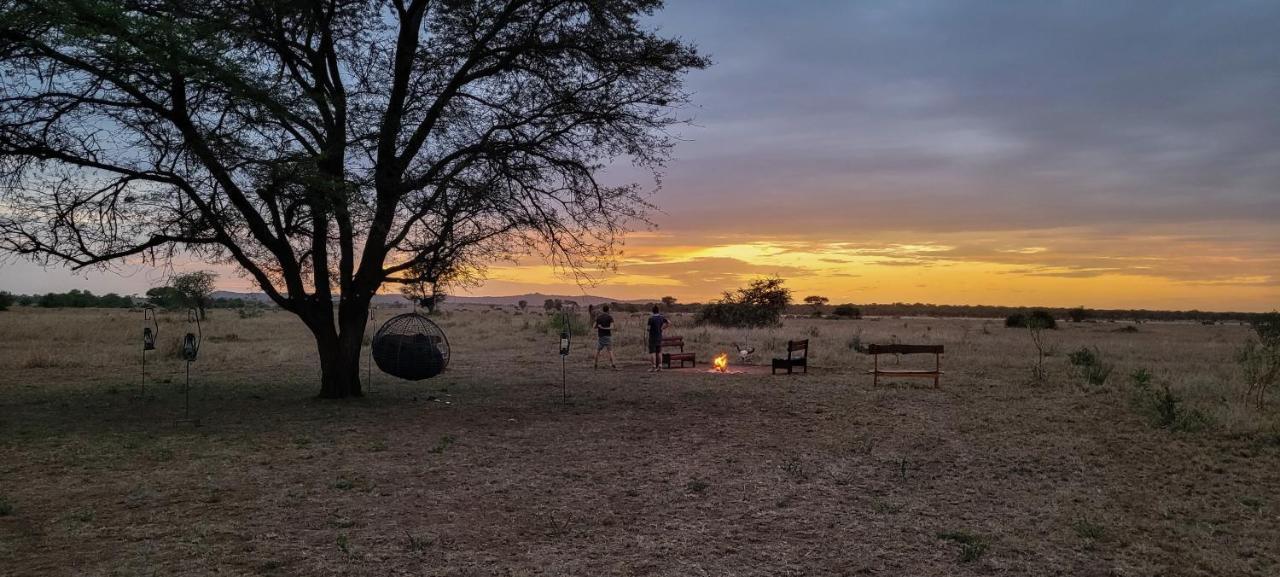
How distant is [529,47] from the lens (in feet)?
48.3

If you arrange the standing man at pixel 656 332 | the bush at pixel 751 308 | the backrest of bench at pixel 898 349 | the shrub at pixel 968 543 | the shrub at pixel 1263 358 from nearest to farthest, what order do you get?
the shrub at pixel 968 543 < the shrub at pixel 1263 358 < the backrest of bench at pixel 898 349 < the standing man at pixel 656 332 < the bush at pixel 751 308

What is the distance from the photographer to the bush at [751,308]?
4700 cm

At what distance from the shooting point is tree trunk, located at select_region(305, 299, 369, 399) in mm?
15070

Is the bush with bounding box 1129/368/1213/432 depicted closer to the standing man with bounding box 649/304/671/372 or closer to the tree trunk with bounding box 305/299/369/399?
the standing man with bounding box 649/304/671/372

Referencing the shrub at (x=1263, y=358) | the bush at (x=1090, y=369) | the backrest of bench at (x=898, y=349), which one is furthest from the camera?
the bush at (x=1090, y=369)

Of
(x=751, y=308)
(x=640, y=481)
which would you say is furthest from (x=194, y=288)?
(x=640, y=481)

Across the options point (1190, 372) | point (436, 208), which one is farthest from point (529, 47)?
point (1190, 372)

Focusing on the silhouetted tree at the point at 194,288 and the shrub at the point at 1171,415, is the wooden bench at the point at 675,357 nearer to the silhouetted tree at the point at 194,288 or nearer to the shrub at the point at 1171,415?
the shrub at the point at 1171,415

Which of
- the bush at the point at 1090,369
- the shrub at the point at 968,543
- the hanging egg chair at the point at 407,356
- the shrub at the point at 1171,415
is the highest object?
the hanging egg chair at the point at 407,356

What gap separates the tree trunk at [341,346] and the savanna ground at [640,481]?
2.75ft

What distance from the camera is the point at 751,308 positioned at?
4762 cm

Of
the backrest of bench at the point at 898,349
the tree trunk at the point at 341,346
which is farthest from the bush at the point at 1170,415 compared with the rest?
the tree trunk at the point at 341,346

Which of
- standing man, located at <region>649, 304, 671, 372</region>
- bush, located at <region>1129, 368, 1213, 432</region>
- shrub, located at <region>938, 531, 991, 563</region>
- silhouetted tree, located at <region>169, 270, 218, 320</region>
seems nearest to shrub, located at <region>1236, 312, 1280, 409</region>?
bush, located at <region>1129, 368, 1213, 432</region>

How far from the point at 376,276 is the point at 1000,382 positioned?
14.4m
